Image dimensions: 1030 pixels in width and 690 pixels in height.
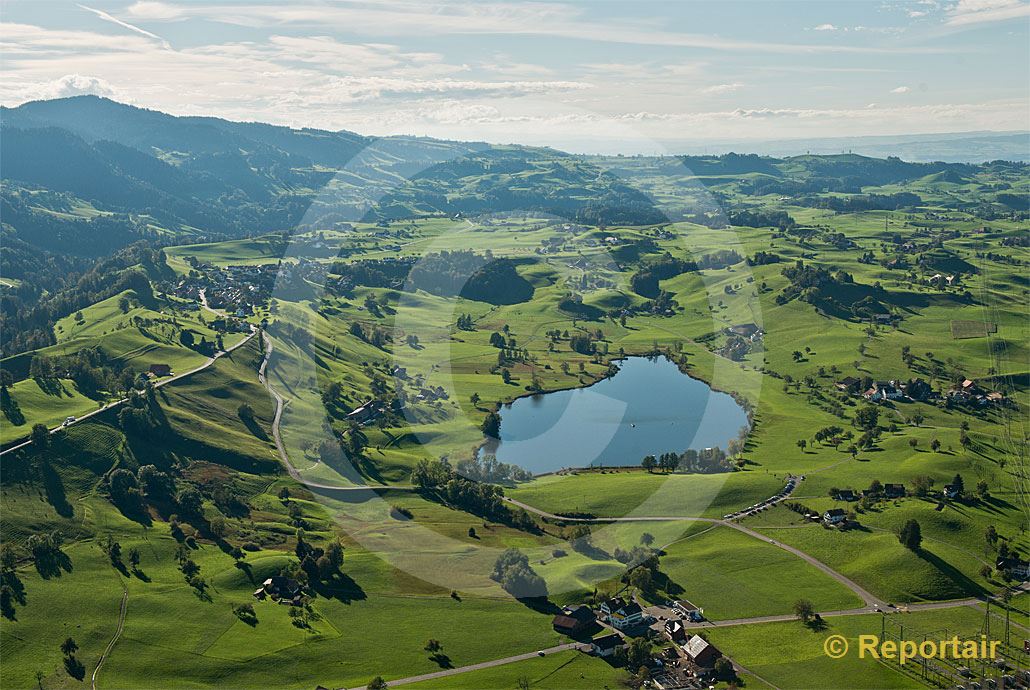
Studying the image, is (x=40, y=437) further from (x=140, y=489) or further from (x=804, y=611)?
(x=804, y=611)

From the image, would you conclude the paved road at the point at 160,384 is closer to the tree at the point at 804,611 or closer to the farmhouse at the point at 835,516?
the tree at the point at 804,611

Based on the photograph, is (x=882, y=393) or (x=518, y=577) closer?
(x=518, y=577)

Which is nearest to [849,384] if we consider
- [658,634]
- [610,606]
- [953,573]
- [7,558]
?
[953,573]

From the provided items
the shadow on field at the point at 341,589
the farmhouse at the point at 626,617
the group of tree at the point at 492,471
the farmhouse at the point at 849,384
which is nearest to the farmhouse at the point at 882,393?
the farmhouse at the point at 849,384

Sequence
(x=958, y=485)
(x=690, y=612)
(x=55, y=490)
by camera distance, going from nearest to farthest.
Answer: (x=690, y=612), (x=55, y=490), (x=958, y=485)

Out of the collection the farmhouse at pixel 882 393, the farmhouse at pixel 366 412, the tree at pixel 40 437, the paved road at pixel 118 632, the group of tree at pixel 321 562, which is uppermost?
the farmhouse at pixel 882 393

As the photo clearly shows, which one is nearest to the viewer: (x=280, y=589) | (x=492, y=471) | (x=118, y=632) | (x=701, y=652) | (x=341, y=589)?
(x=701, y=652)
